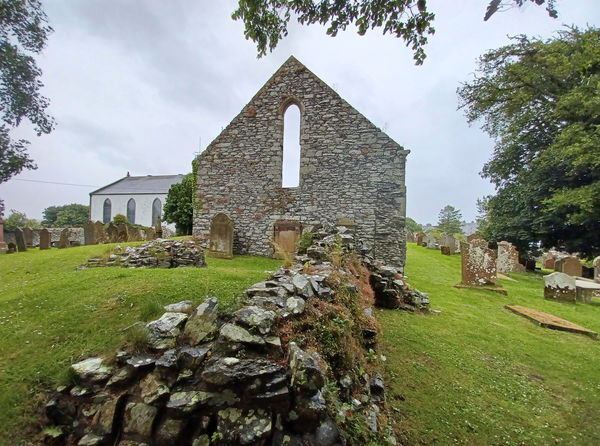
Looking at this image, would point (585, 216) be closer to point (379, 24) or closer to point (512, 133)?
point (512, 133)

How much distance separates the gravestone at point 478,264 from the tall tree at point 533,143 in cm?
480

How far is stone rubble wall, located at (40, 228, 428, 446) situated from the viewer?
1.97 metres

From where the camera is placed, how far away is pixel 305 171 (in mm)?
11984

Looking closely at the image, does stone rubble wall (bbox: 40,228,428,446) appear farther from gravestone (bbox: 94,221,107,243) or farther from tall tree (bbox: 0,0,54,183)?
gravestone (bbox: 94,221,107,243)

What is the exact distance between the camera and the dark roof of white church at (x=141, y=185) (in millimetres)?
44438

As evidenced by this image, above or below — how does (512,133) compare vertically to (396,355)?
above

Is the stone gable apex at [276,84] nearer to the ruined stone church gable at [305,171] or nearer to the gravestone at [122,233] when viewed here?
the ruined stone church gable at [305,171]

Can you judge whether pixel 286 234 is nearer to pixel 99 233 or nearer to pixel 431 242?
pixel 99 233

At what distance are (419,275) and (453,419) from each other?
31.4 feet

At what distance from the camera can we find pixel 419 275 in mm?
12133

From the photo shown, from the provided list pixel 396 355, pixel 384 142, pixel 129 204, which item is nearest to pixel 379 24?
pixel 396 355

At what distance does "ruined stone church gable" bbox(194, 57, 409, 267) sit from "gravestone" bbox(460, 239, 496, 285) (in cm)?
216

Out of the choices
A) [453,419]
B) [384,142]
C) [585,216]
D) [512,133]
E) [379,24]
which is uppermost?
[512,133]

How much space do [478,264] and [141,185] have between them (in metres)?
48.2
